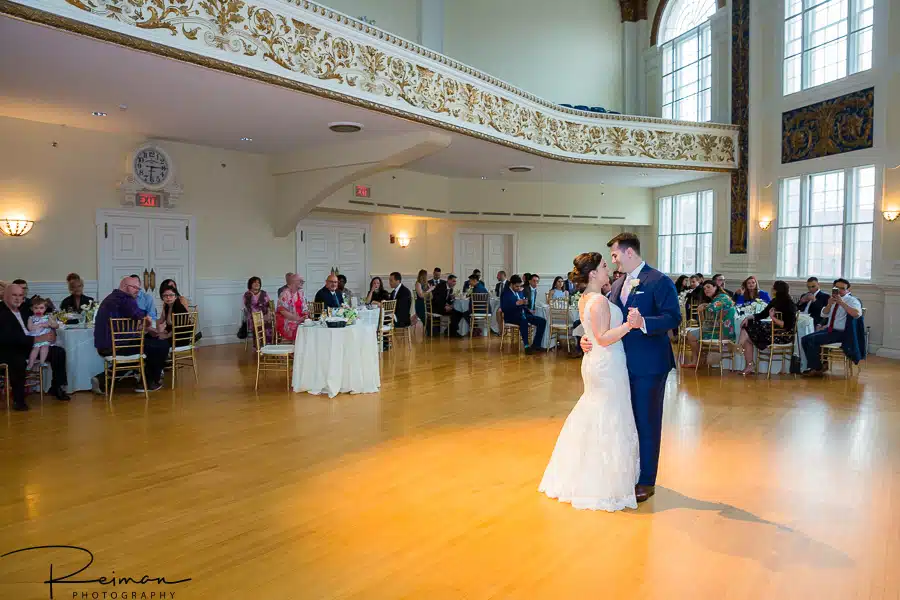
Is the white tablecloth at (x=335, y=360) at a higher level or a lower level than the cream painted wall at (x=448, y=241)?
lower

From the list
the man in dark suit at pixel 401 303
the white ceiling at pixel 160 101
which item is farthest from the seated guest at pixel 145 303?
the man in dark suit at pixel 401 303

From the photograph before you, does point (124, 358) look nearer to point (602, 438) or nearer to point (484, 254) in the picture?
point (602, 438)

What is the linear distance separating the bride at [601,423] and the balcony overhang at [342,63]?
16.2ft

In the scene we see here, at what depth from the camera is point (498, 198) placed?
628 inches

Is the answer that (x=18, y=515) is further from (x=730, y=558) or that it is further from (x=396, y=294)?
(x=396, y=294)

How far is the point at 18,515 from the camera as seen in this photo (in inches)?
148

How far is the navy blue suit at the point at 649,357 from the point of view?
3824 mm

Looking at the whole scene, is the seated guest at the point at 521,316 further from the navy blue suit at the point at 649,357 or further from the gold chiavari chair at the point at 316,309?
the navy blue suit at the point at 649,357

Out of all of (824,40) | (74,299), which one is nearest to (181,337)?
(74,299)

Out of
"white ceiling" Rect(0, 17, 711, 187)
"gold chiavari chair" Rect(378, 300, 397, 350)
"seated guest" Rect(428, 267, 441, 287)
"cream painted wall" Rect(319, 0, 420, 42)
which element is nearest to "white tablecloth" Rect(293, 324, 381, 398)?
"gold chiavari chair" Rect(378, 300, 397, 350)

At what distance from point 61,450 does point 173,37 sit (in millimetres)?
4025

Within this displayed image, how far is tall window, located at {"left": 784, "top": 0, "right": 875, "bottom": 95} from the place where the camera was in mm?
11141

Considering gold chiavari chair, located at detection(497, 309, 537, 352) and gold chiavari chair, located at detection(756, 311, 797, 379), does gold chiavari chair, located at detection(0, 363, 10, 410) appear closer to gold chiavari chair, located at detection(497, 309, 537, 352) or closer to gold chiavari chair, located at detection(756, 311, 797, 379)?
gold chiavari chair, located at detection(497, 309, 537, 352)

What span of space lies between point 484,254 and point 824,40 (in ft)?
27.8
